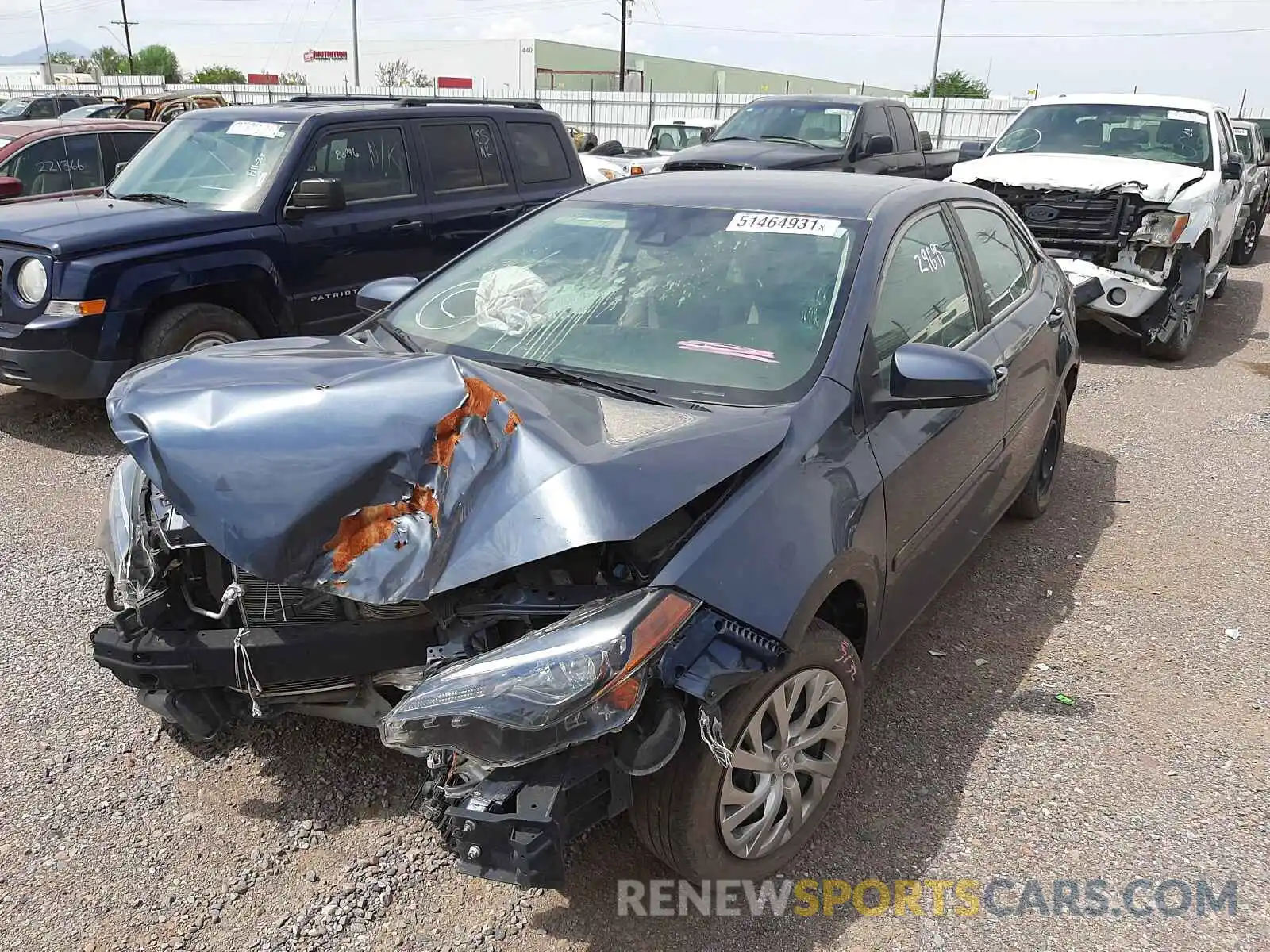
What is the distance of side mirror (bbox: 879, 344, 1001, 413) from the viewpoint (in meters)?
2.88

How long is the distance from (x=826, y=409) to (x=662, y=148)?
17.4m

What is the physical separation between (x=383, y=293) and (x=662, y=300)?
138 cm

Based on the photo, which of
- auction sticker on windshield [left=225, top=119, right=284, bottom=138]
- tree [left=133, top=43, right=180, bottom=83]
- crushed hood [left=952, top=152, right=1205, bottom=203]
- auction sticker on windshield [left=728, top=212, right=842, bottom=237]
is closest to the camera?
auction sticker on windshield [left=728, top=212, right=842, bottom=237]

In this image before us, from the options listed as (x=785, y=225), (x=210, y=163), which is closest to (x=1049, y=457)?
(x=785, y=225)

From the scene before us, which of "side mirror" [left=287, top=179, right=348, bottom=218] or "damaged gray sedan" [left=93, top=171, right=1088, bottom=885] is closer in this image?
"damaged gray sedan" [left=93, top=171, right=1088, bottom=885]

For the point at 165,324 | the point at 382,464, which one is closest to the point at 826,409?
the point at 382,464

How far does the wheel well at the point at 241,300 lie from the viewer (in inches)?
230

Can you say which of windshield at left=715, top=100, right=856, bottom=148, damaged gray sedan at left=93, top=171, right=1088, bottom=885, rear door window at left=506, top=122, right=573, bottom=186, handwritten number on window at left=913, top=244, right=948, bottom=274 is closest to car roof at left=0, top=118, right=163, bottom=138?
rear door window at left=506, top=122, right=573, bottom=186

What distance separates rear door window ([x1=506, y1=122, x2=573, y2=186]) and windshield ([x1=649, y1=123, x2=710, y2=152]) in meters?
11.0

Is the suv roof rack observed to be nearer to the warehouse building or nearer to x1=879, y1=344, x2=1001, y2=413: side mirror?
x1=879, y1=344, x2=1001, y2=413: side mirror

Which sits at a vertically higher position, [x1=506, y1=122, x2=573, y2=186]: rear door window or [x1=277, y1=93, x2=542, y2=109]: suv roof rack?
[x1=277, y1=93, x2=542, y2=109]: suv roof rack

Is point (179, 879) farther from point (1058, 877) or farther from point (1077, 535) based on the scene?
point (1077, 535)

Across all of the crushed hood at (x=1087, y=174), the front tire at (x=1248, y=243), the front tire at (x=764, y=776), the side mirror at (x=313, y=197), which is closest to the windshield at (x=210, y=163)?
the side mirror at (x=313, y=197)

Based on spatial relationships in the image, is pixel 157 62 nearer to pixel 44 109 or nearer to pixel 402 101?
pixel 44 109
